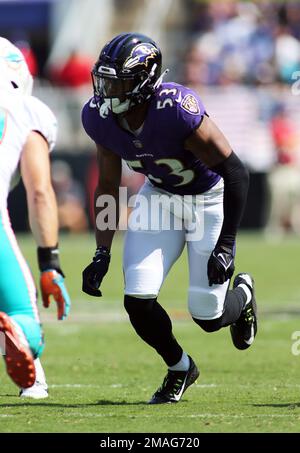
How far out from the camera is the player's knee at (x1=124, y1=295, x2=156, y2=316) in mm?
4918

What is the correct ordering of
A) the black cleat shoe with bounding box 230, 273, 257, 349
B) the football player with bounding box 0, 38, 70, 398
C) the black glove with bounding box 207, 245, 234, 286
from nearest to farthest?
the football player with bounding box 0, 38, 70, 398
the black glove with bounding box 207, 245, 234, 286
the black cleat shoe with bounding box 230, 273, 257, 349

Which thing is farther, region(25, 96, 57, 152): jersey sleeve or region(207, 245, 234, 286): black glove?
region(207, 245, 234, 286): black glove

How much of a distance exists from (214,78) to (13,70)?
502 inches

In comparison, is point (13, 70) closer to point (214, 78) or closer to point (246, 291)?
point (246, 291)

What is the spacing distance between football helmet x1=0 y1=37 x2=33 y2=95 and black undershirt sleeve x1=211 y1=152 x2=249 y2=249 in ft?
3.01

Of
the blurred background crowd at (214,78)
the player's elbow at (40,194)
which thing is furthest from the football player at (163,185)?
the blurred background crowd at (214,78)

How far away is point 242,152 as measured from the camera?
54.1ft

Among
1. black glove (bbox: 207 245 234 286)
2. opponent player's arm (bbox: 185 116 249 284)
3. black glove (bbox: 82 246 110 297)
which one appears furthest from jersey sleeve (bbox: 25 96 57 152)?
black glove (bbox: 207 245 234 286)

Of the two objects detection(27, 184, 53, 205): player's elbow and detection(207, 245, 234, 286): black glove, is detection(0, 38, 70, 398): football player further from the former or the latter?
detection(207, 245, 234, 286): black glove

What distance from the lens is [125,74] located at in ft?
15.6

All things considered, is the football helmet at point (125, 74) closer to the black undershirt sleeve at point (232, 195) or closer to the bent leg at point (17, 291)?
the black undershirt sleeve at point (232, 195)

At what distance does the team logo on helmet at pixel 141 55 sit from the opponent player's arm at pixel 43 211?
69cm
